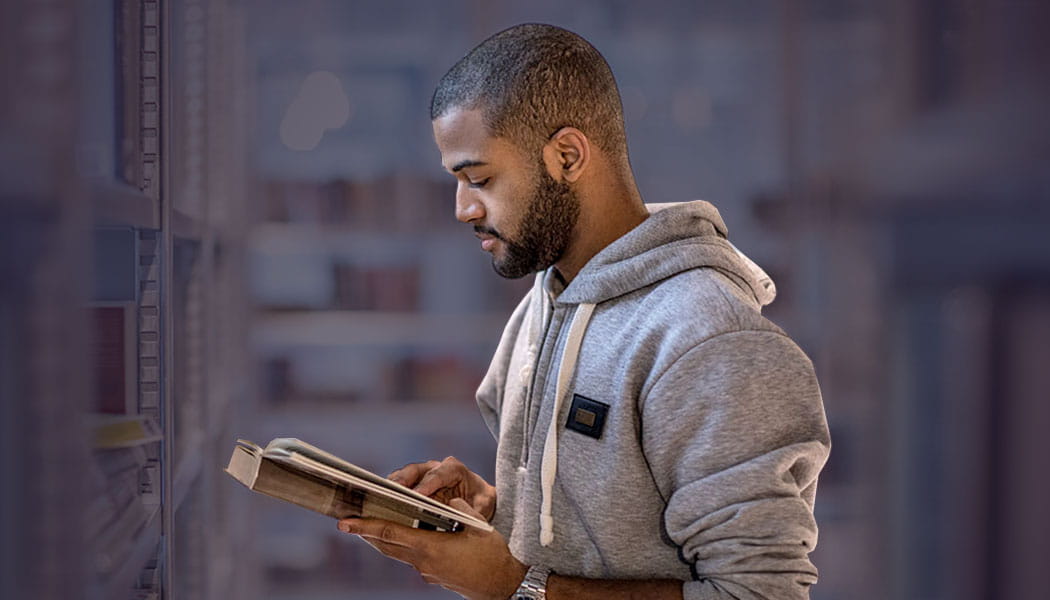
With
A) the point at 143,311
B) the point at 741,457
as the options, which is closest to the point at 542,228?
the point at 741,457

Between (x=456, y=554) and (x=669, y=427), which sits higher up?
(x=669, y=427)

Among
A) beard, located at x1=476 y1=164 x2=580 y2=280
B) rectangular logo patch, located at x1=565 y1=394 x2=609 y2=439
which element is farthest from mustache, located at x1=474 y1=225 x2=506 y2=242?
rectangular logo patch, located at x1=565 y1=394 x2=609 y2=439

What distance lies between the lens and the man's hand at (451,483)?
1.24 meters

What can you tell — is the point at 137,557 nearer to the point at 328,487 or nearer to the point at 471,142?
the point at 328,487

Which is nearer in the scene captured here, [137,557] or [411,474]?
[137,557]

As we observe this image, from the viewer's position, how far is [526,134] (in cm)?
110

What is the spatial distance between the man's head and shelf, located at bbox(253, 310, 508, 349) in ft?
7.07

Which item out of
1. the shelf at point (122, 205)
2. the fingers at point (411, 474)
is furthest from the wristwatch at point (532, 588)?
the shelf at point (122, 205)

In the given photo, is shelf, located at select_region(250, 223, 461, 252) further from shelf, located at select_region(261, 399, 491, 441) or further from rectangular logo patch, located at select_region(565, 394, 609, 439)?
rectangular logo patch, located at select_region(565, 394, 609, 439)

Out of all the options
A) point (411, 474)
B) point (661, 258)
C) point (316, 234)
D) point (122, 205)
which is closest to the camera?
point (122, 205)

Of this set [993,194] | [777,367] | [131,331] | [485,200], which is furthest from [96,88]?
[993,194]

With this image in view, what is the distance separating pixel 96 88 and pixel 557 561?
71 cm

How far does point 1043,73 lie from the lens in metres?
2.56

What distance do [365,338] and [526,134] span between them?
2.33 meters
